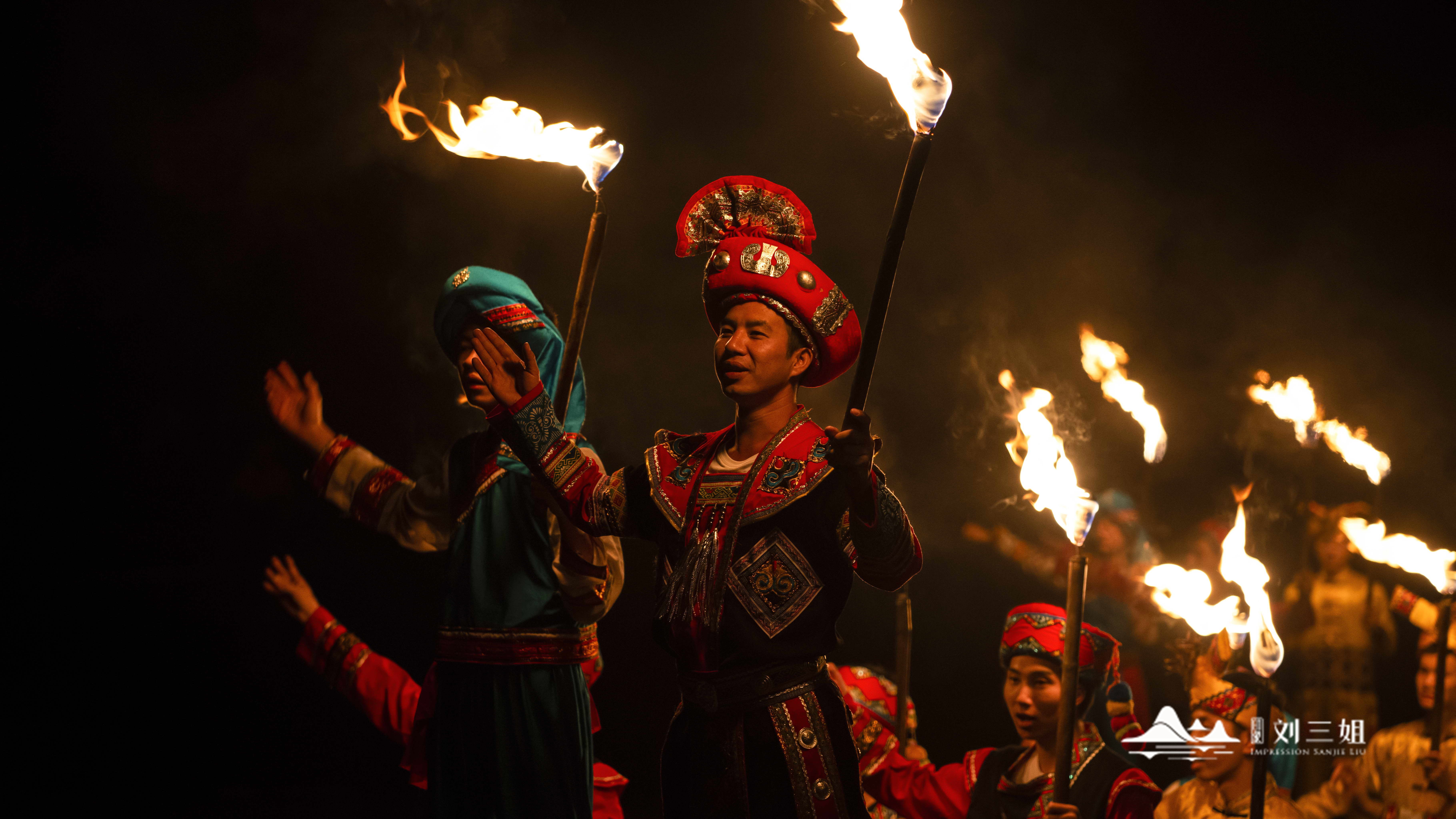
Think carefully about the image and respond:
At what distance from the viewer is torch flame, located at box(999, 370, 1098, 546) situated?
2.35 metres

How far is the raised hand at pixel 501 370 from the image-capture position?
2098 mm

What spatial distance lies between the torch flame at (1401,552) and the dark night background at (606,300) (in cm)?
12

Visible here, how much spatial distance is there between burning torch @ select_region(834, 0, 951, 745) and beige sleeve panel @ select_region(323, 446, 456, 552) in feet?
5.82

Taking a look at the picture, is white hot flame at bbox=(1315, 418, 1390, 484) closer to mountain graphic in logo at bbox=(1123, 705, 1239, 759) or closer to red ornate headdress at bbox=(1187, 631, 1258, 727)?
red ornate headdress at bbox=(1187, 631, 1258, 727)

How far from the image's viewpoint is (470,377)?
8.84 feet

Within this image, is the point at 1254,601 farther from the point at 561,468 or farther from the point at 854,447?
the point at 561,468

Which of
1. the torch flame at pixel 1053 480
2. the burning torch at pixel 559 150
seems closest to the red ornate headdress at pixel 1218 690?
the torch flame at pixel 1053 480

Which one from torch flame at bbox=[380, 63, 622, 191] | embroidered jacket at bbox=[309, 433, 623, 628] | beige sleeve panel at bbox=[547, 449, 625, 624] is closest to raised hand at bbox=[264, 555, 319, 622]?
embroidered jacket at bbox=[309, 433, 623, 628]

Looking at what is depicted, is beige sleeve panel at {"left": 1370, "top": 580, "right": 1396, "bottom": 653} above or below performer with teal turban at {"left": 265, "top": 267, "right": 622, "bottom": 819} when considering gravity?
above

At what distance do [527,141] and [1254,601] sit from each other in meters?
2.25

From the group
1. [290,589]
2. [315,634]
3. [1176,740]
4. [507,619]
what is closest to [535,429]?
[507,619]

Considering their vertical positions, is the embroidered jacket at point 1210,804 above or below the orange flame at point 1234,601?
below

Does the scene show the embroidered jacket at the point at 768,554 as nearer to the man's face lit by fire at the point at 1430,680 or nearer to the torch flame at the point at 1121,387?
the torch flame at the point at 1121,387

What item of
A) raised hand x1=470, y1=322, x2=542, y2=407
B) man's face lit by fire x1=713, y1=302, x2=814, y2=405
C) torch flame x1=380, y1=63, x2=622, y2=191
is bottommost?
raised hand x1=470, y1=322, x2=542, y2=407
